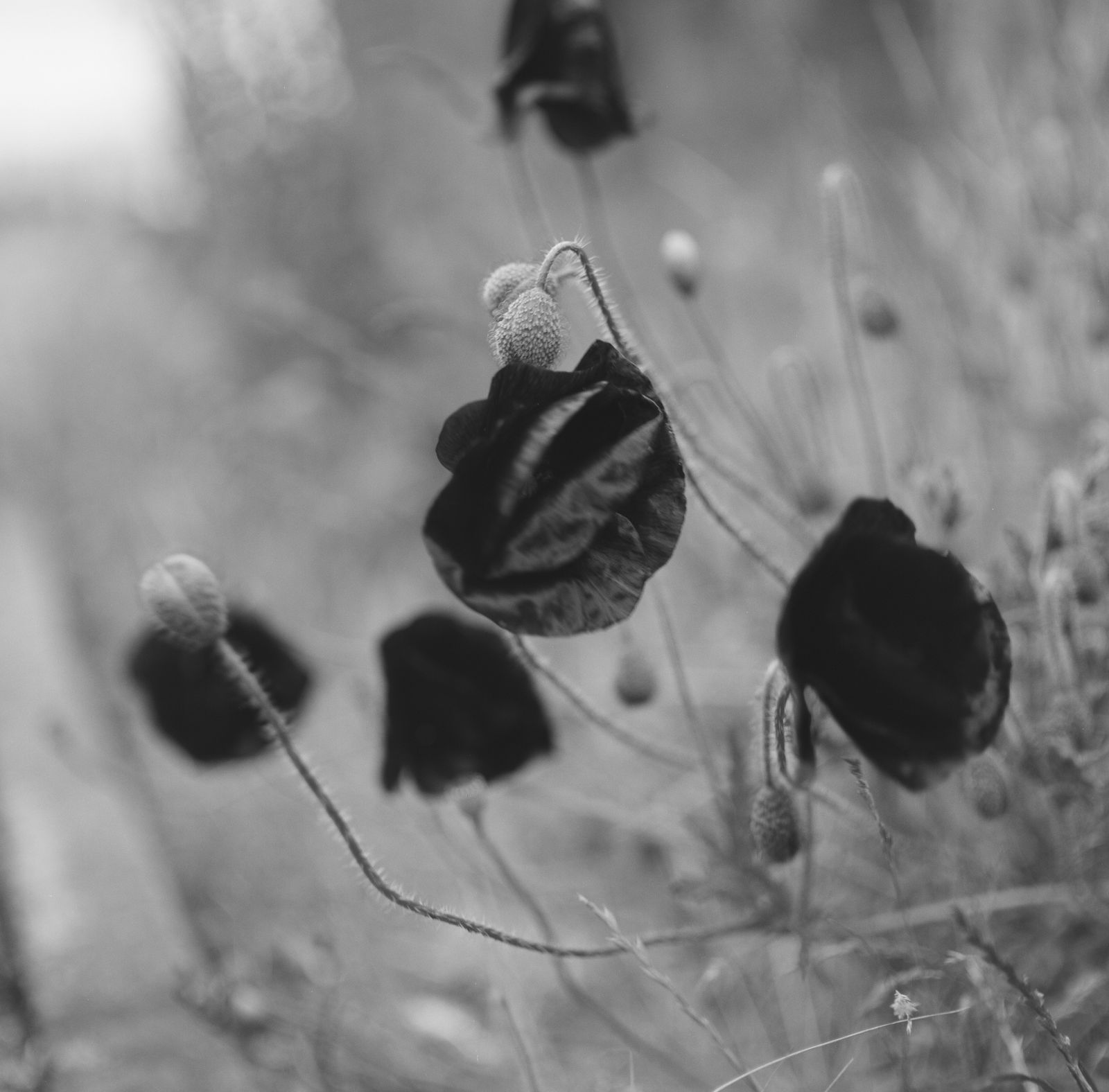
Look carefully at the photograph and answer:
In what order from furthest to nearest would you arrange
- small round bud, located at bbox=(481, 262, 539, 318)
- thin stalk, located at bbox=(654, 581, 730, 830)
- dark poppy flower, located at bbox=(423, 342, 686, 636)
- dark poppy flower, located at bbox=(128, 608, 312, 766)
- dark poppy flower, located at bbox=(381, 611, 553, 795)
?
dark poppy flower, located at bbox=(128, 608, 312, 766), dark poppy flower, located at bbox=(381, 611, 553, 795), thin stalk, located at bbox=(654, 581, 730, 830), small round bud, located at bbox=(481, 262, 539, 318), dark poppy flower, located at bbox=(423, 342, 686, 636)

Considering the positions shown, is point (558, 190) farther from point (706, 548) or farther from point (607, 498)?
point (607, 498)

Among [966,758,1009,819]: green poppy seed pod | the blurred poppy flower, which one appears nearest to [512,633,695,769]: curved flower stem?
[966,758,1009,819]: green poppy seed pod

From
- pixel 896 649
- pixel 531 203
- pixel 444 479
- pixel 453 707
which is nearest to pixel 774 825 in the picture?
pixel 896 649

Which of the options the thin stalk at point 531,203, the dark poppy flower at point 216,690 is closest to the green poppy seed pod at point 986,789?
the thin stalk at point 531,203

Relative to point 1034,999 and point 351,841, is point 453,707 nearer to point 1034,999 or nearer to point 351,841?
point 351,841

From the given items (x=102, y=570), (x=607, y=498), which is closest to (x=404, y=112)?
(x=102, y=570)

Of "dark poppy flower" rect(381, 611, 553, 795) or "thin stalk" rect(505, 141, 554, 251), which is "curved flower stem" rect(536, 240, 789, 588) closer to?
"thin stalk" rect(505, 141, 554, 251)

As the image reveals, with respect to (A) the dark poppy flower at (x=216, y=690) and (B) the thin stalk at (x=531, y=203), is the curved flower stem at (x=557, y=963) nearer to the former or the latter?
(A) the dark poppy flower at (x=216, y=690)
